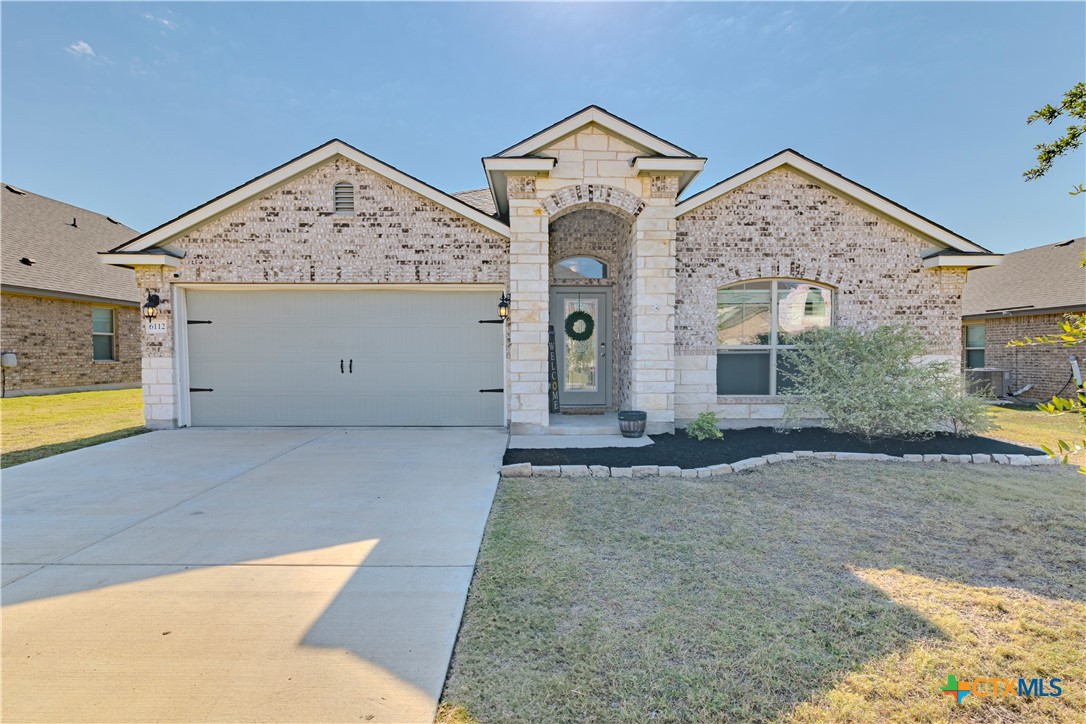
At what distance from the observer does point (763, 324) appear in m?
8.00

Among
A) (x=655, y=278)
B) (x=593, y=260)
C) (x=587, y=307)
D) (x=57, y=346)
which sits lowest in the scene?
(x=57, y=346)

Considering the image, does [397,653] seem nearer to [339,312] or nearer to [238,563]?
[238,563]

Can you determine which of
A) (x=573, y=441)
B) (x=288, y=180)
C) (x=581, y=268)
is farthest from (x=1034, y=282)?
(x=288, y=180)

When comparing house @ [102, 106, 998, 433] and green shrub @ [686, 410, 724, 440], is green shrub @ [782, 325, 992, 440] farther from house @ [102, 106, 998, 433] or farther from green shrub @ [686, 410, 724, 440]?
green shrub @ [686, 410, 724, 440]

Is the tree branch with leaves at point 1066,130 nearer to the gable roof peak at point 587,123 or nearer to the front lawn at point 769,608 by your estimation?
the front lawn at point 769,608

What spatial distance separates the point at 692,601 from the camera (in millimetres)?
2629

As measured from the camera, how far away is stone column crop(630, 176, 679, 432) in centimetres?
711

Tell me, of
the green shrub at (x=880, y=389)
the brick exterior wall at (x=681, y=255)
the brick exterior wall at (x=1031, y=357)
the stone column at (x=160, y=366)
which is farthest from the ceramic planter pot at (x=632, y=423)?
the brick exterior wall at (x=1031, y=357)

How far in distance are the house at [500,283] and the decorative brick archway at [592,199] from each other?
0.11 feet

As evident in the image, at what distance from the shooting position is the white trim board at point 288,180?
25.0 ft

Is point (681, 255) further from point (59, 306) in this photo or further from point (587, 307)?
point (59, 306)

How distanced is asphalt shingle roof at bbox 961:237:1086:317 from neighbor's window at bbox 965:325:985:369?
2.09 ft

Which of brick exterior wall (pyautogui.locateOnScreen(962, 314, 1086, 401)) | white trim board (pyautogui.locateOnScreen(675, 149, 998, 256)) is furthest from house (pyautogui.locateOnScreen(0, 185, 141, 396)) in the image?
brick exterior wall (pyautogui.locateOnScreen(962, 314, 1086, 401))

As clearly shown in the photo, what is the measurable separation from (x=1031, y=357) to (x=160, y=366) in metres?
20.9
